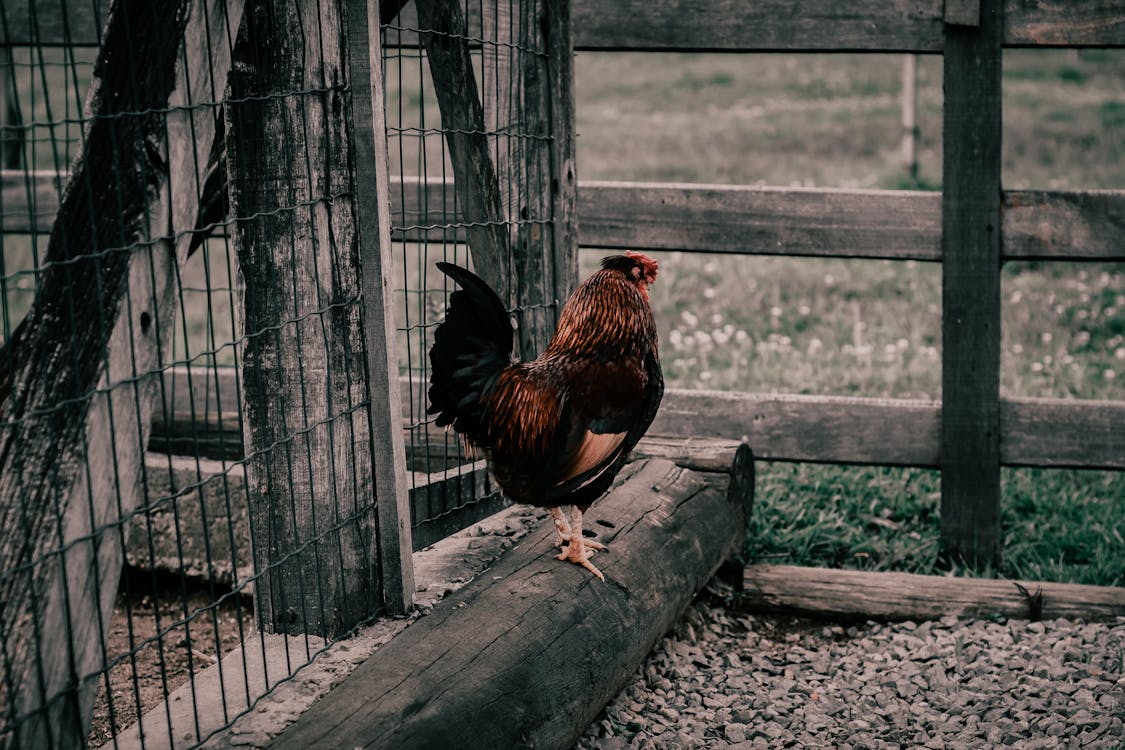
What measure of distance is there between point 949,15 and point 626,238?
4.95 ft

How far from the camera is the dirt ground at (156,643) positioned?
12.2 feet

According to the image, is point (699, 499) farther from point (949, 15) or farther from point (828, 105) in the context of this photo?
point (828, 105)

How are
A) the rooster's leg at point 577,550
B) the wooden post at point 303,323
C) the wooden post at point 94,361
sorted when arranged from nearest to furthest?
the wooden post at point 94,361
the wooden post at point 303,323
the rooster's leg at point 577,550

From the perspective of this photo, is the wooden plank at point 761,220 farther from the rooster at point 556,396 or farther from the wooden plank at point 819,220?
the rooster at point 556,396

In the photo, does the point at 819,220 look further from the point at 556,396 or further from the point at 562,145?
the point at 556,396

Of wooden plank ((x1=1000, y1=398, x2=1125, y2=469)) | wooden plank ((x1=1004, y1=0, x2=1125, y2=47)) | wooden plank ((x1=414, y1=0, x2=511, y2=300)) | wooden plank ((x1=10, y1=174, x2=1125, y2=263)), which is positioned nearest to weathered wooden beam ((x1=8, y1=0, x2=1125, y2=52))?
wooden plank ((x1=1004, y1=0, x2=1125, y2=47))

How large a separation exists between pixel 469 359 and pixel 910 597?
1960mm

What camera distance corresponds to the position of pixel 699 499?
4.25m

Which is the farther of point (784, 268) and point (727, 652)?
point (784, 268)

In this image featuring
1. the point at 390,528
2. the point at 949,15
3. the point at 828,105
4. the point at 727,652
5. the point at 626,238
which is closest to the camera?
the point at 390,528

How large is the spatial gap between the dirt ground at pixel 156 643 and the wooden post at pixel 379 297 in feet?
2.23

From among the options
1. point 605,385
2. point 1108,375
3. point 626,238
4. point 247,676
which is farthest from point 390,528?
point 1108,375

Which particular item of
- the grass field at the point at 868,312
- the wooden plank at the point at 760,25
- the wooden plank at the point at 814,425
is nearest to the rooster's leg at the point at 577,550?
the wooden plank at the point at 814,425

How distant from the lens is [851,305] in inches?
309
